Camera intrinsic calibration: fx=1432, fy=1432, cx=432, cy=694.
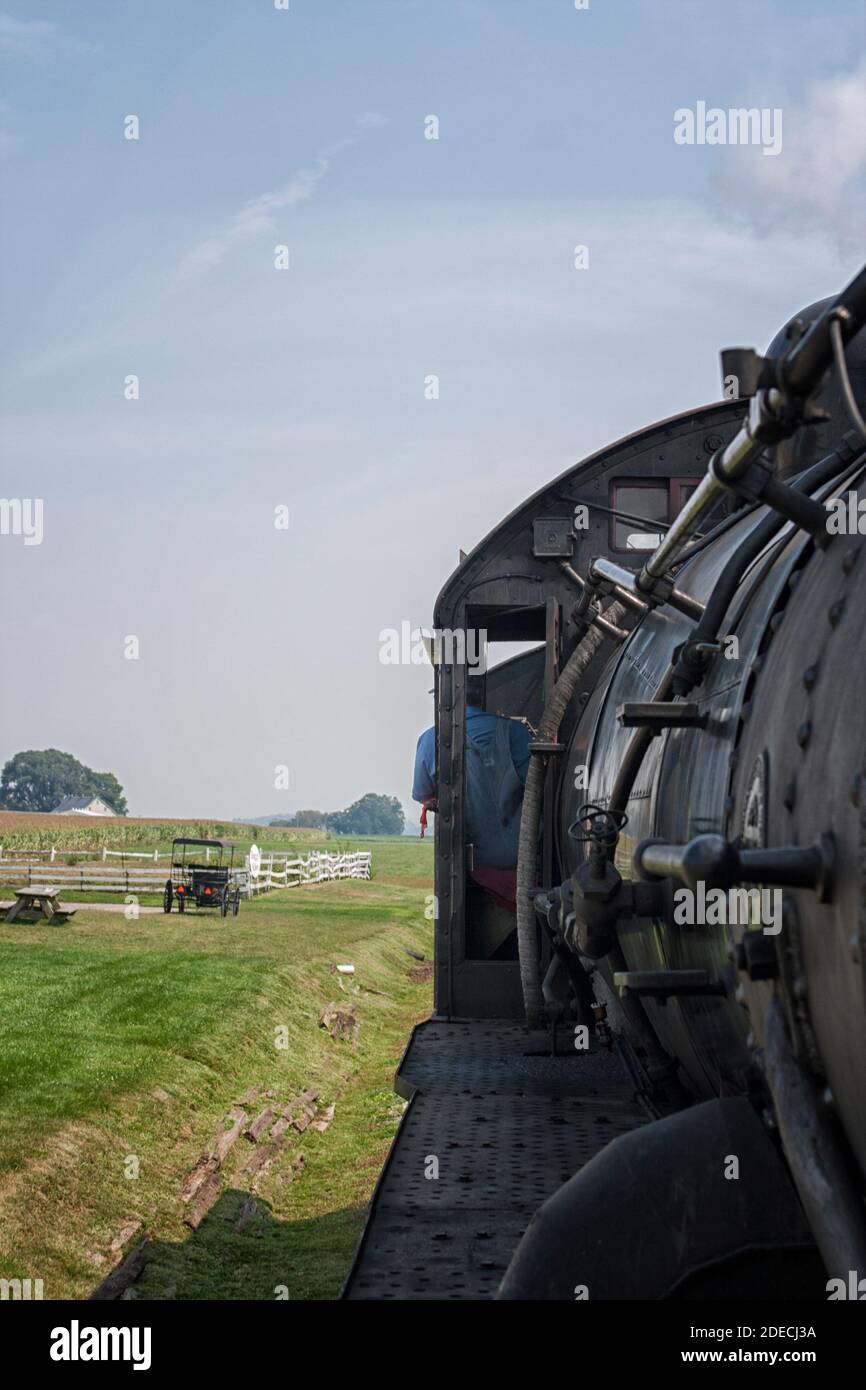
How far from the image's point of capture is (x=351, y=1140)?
11695 millimetres

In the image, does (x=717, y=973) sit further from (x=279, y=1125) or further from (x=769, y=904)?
(x=279, y=1125)

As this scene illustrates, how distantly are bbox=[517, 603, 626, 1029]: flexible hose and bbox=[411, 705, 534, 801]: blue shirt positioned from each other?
148 centimetres

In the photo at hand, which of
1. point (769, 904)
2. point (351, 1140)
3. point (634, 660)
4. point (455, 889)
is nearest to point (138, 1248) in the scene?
point (455, 889)

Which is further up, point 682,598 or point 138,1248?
point 682,598

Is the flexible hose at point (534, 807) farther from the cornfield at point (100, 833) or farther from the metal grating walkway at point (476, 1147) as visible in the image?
the cornfield at point (100, 833)

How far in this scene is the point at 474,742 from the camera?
336 inches

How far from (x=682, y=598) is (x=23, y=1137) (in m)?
7.48

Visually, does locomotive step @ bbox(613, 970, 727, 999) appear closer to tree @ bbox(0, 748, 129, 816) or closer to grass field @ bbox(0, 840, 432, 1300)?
grass field @ bbox(0, 840, 432, 1300)

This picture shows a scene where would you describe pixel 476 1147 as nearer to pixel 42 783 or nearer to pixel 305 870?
pixel 305 870

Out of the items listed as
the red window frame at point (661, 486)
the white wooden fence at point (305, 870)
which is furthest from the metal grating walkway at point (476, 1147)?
the white wooden fence at point (305, 870)

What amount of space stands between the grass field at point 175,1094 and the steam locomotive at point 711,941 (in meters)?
2.93

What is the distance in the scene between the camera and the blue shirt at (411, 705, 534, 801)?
855cm

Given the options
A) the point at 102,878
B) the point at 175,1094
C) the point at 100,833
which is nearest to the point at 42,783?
the point at 100,833

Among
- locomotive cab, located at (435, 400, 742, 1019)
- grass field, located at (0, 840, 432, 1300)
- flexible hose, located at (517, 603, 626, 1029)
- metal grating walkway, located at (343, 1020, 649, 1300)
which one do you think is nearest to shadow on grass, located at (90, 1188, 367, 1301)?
grass field, located at (0, 840, 432, 1300)
